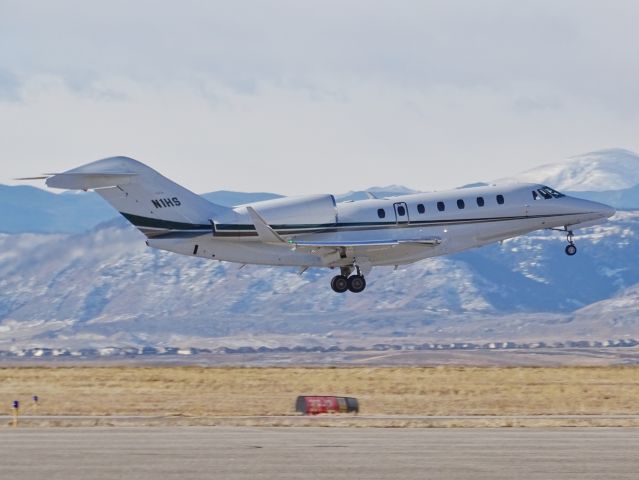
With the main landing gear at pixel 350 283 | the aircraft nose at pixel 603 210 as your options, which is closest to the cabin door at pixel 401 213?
the main landing gear at pixel 350 283

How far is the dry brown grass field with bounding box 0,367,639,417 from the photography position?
41.6 metres

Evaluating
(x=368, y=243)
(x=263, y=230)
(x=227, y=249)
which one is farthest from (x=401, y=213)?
(x=227, y=249)

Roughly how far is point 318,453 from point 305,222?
22.2 meters

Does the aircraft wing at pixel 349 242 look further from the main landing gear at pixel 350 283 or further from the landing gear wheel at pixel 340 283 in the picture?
the landing gear wheel at pixel 340 283

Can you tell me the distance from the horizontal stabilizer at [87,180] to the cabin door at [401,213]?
913 centimetres

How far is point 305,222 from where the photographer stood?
49.6 m

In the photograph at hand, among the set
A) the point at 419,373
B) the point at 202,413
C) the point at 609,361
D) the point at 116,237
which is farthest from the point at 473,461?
the point at 116,237

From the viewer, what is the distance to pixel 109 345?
609 ft

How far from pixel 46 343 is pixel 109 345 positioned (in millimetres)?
8643

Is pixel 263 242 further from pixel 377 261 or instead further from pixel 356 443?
pixel 356 443

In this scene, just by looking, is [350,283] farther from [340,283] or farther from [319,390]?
[319,390]

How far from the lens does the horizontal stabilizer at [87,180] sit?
48250mm

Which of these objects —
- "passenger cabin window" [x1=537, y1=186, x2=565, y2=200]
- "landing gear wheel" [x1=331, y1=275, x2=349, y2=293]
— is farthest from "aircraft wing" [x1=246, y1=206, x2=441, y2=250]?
"passenger cabin window" [x1=537, y1=186, x2=565, y2=200]

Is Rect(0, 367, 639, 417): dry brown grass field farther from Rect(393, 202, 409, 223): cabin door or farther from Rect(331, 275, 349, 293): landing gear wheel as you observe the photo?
Rect(393, 202, 409, 223): cabin door
